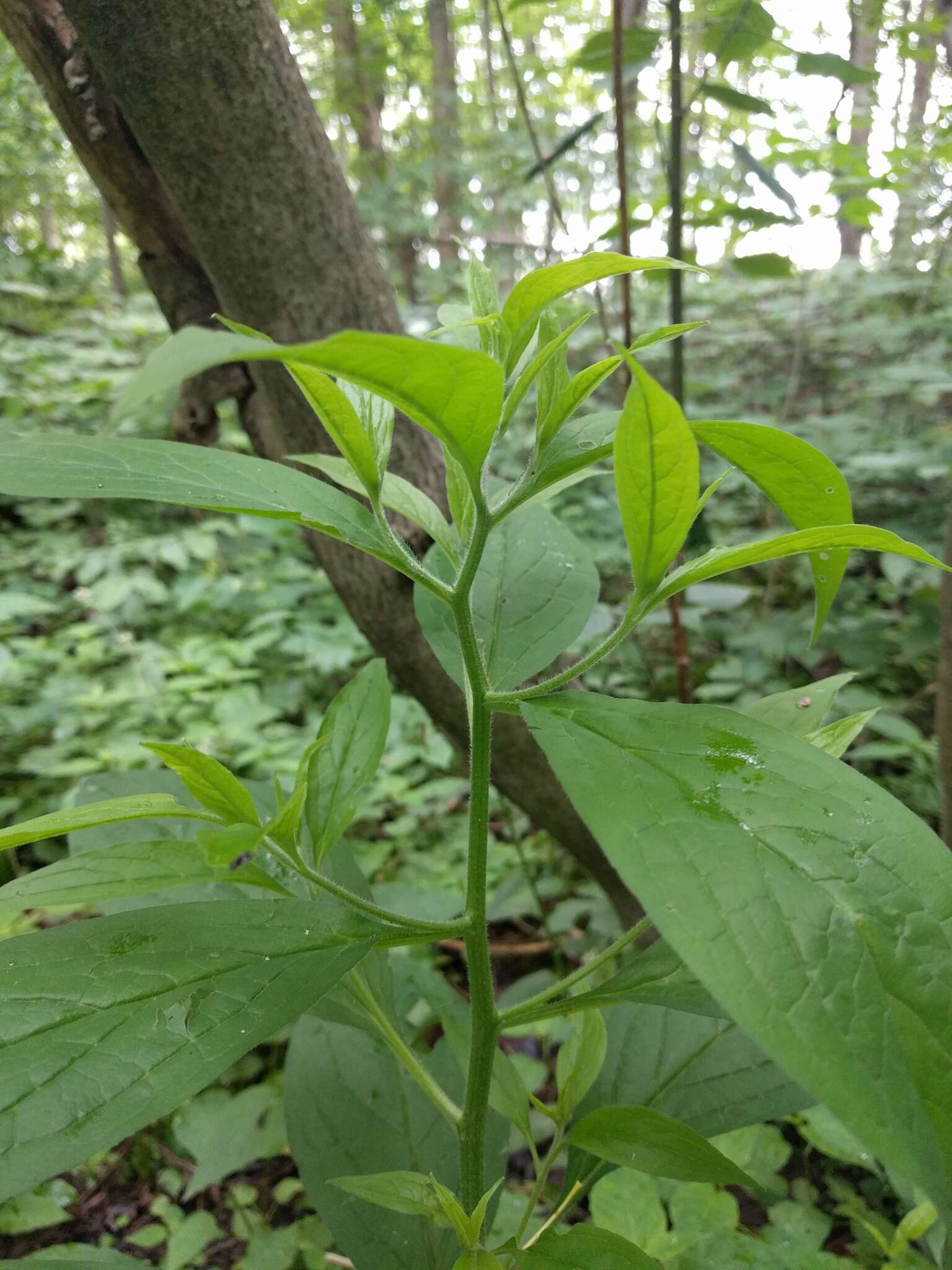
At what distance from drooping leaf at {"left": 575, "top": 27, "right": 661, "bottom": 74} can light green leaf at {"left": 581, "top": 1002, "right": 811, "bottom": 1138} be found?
162cm

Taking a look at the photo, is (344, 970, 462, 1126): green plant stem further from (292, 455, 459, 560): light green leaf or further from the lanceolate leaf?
(292, 455, 459, 560): light green leaf

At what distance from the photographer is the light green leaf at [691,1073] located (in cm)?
66

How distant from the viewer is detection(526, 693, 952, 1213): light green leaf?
318mm

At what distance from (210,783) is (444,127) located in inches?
223

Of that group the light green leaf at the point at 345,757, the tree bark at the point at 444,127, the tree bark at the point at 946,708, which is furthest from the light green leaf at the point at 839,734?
the tree bark at the point at 444,127

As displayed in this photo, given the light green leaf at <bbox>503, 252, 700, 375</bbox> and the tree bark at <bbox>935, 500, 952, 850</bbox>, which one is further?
the tree bark at <bbox>935, 500, 952, 850</bbox>

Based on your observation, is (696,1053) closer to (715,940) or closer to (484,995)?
(484,995)

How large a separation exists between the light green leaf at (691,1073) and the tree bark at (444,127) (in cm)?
447

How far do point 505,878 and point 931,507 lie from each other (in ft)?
6.10

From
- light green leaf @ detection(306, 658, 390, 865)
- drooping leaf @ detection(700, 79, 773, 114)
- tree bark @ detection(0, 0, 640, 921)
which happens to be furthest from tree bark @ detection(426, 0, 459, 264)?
light green leaf @ detection(306, 658, 390, 865)

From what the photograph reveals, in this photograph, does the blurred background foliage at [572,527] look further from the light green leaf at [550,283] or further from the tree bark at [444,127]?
the light green leaf at [550,283]

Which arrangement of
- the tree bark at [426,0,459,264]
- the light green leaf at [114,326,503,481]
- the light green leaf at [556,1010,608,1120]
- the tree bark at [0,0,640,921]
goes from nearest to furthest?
1. the light green leaf at [114,326,503,481]
2. the light green leaf at [556,1010,608,1120]
3. the tree bark at [0,0,640,921]
4. the tree bark at [426,0,459,264]

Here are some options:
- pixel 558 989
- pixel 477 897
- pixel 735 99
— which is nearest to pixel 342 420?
pixel 477 897

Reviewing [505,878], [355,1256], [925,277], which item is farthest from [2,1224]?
[925,277]
